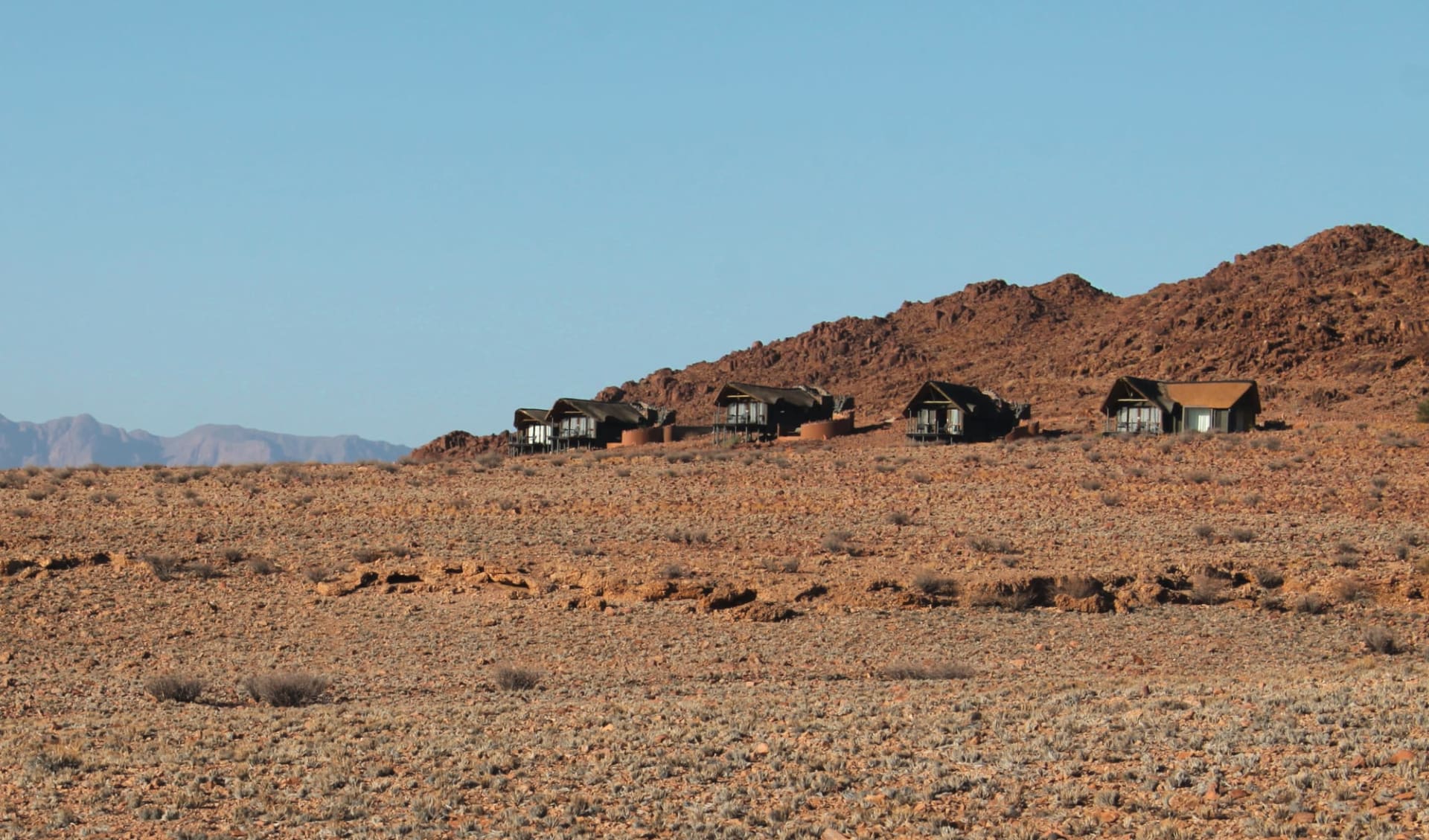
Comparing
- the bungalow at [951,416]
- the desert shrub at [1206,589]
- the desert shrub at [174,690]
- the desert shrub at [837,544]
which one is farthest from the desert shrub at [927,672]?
the bungalow at [951,416]

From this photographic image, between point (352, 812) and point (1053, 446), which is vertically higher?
point (1053, 446)

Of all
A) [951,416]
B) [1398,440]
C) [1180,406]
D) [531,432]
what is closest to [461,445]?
[531,432]

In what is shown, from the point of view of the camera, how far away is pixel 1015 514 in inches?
1220

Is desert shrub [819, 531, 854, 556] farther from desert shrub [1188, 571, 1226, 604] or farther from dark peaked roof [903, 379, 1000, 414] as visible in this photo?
dark peaked roof [903, 379, 1000, 414]

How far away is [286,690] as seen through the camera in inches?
579

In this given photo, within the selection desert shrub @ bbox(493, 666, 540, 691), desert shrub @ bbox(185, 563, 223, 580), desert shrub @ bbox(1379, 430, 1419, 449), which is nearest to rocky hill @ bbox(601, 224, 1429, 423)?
desert shrub @ bbox(1379, 430, 1419, 449)

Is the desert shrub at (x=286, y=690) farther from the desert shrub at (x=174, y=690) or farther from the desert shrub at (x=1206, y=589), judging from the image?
the desert shrub at (x=1206, y=589)

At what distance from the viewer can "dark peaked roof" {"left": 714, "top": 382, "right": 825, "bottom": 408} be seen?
74.2m

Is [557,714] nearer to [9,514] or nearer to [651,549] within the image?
[651,549]

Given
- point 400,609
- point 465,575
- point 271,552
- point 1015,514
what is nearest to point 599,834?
point 400,609

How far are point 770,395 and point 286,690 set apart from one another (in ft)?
199

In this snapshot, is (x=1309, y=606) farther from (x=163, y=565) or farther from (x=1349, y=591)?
(x=163, y=565)

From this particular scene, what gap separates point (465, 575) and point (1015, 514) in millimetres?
12731

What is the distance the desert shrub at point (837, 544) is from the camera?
26.4m
